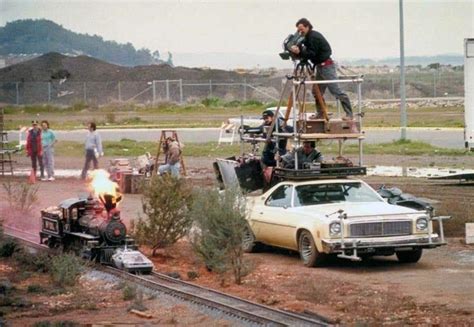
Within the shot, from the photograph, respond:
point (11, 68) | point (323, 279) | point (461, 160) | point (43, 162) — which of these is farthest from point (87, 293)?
point (11, 68)

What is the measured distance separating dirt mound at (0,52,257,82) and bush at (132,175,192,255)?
8271cm

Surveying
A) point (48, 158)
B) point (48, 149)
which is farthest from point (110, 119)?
point (48, 149)

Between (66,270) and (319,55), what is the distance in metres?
6.35

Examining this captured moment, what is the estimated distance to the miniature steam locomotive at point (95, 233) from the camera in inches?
822

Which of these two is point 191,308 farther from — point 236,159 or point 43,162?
point 43,162

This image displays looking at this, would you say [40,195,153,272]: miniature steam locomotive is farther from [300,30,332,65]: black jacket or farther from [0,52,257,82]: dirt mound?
[0,52,257,82]: dirt mound

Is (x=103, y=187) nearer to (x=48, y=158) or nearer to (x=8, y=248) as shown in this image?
(x=8, y=248)

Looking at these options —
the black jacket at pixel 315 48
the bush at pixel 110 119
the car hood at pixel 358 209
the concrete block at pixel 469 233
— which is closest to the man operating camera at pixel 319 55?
the black jacket at pixel 315 48

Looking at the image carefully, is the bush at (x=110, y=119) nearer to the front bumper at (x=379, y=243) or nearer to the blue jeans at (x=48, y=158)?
the blue jeans at (x=48, y=158)

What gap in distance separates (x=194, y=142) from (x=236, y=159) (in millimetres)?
29268

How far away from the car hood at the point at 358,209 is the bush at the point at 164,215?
8.27 feet

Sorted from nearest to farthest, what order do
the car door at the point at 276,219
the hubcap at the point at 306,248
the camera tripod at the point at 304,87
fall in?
the hubcap at the point at 306,248, the car door at the point at 276,219, the camera tripod at the point at 304,87

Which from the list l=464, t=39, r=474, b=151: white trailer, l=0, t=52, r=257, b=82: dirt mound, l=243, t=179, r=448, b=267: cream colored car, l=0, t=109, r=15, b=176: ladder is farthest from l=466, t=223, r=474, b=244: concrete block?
l=0, t=52, r=257, b=82: dirt mound

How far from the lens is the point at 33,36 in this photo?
61750 mm
